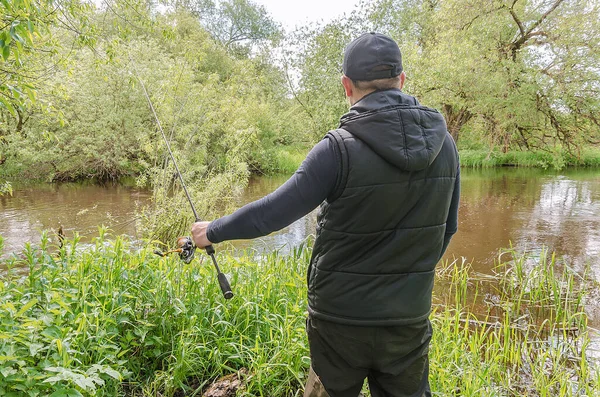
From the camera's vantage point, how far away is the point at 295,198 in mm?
1416

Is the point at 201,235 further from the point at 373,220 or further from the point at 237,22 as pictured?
the point at 237,22

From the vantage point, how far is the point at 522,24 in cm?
1278

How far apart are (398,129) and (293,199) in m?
0.44

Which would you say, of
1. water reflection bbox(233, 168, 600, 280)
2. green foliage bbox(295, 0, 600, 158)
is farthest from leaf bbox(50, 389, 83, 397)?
green foliage bbox(295, 0, 600, 158)

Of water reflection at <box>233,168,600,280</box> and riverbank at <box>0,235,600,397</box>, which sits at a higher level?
riverbank at <box>0,235,600,397</box>

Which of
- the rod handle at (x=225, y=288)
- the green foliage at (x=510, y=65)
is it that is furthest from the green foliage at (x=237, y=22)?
the rod handle at (x=225, y=288)

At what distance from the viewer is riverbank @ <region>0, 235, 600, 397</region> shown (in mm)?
1923

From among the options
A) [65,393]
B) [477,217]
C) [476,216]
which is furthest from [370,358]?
[476,216]

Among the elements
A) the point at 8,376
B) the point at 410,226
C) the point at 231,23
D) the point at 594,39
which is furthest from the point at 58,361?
the point at 231,23

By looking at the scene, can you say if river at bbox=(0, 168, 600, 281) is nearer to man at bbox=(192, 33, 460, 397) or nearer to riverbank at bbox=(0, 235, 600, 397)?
riverbank at bbox=(0, 235, 600, 397)

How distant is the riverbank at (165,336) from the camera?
192 cm

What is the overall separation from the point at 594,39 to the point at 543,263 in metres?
9.91

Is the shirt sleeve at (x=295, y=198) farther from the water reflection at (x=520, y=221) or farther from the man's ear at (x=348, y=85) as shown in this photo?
the water reflection at (x=520, y=221)

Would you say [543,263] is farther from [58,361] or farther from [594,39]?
[594,39]
